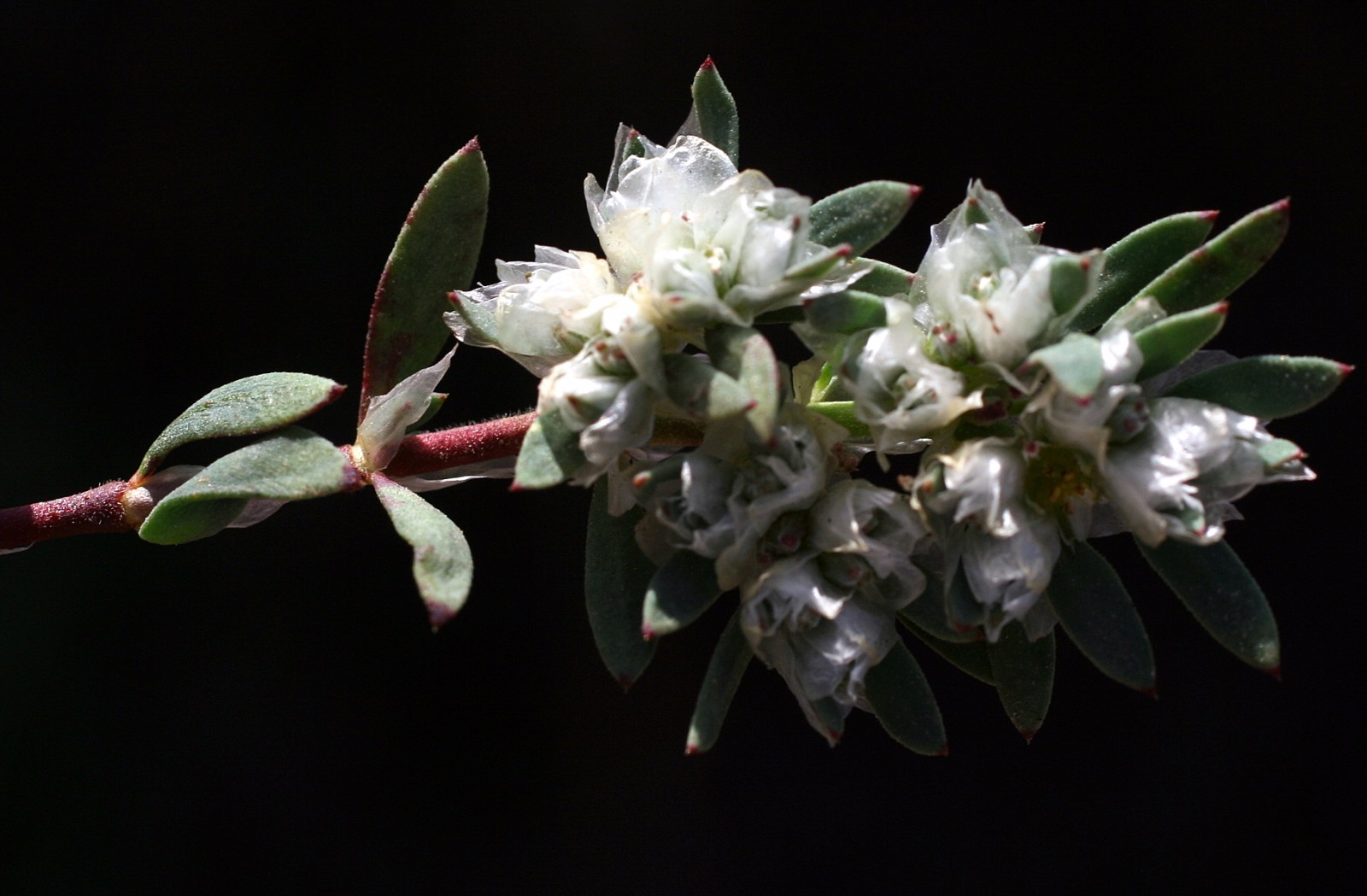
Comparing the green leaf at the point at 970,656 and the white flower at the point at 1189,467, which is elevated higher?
the white flower at the point at 1189,467

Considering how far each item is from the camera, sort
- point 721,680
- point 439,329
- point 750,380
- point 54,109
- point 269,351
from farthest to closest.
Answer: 1. point 269,351
2. point 54,109
3. point 439,329
4. point 721,680
5. point 750,380

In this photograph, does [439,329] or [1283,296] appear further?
[1283,296]

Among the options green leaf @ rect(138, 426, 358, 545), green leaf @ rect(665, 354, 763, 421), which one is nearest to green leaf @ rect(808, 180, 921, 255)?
green leaf @ rect(665, 354, 763, 421)

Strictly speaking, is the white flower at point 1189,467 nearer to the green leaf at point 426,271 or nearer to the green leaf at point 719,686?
the green leaf at point 719,686

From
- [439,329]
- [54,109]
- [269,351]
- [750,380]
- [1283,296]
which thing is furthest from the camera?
[1283,296]

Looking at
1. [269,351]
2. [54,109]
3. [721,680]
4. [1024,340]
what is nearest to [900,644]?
[721,680]

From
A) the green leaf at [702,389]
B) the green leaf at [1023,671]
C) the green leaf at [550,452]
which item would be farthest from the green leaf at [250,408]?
the green leaf at [1023,671]

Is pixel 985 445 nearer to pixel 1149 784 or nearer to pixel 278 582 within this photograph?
pixel 278 582
